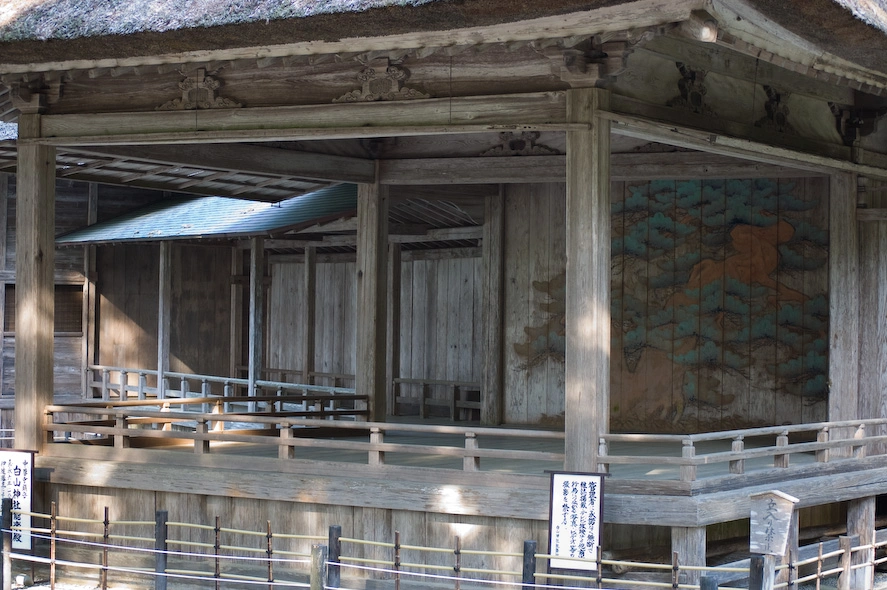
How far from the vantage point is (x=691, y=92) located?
33.1 feet

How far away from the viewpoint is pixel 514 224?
1468 cm

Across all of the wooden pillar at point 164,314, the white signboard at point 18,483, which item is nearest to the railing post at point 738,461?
the white signboard at point 18,483

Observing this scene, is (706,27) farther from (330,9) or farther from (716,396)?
(716,396)

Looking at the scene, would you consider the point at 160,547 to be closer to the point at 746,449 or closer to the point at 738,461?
the point at 738,461

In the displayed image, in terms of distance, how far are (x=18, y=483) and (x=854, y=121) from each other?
9042 millimetres

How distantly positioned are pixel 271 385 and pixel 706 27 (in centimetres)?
986

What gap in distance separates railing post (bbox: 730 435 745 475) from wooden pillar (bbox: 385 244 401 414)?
7677 millimetres

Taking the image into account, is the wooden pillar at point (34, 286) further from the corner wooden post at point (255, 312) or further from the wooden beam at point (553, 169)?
the corner wooden post at point (255, 312)

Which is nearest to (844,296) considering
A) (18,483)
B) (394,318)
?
(394,318)

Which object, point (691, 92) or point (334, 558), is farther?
point (691, 92)

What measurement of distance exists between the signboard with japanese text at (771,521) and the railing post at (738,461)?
1.21 metres

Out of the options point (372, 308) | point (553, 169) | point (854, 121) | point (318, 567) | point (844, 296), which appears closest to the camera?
point (318, 567)

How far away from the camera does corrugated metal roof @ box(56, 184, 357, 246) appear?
1628cm

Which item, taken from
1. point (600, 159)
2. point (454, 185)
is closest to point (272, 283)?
point (454, 185)
